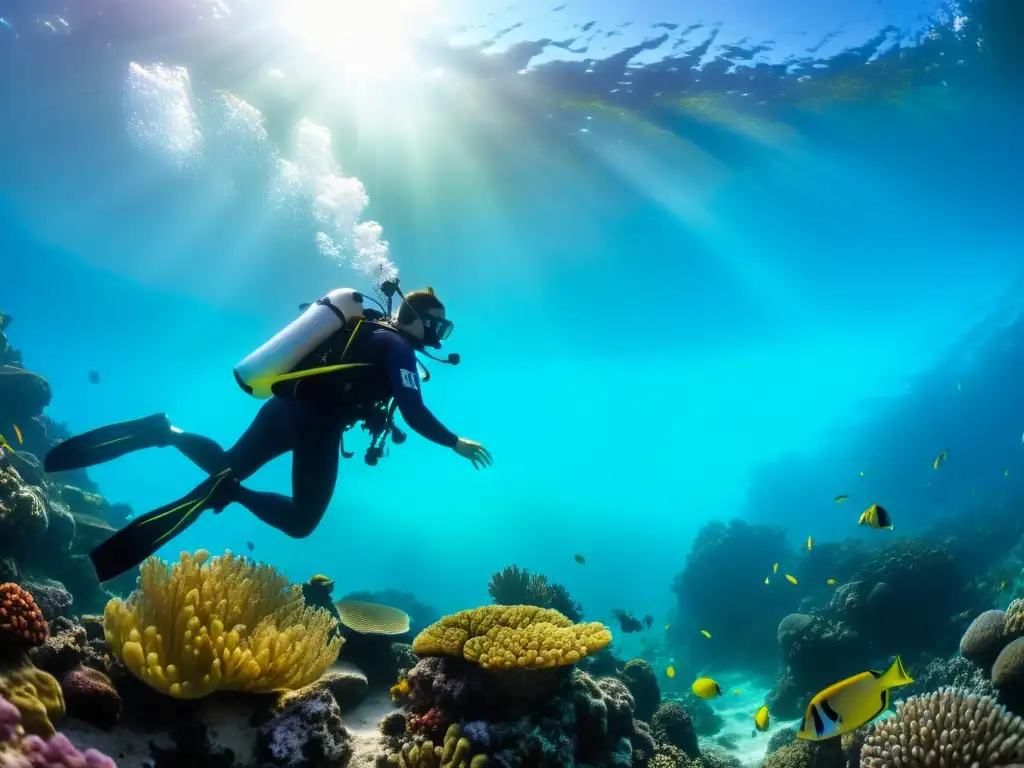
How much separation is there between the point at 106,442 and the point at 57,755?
4194 millimetres

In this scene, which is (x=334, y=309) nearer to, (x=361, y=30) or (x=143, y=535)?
(x=143, y=535)

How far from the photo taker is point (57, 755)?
2064 mm

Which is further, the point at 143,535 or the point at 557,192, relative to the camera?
the point at 557,192

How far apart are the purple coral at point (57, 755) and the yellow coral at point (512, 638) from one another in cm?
242

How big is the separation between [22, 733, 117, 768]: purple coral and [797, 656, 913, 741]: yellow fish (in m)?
3.24

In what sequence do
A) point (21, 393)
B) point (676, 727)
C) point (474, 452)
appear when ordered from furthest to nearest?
point (21, 393)
point (676, 727)
point (474, 452)

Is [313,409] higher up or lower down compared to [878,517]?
lower down

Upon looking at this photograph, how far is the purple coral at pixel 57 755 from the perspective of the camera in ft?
6.59

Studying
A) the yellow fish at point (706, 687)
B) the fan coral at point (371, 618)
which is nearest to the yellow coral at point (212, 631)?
the fan coral at point (371, 618)

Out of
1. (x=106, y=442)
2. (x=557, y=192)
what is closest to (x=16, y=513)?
(x=106, y=442)

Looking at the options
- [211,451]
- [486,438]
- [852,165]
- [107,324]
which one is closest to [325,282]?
[107,324]

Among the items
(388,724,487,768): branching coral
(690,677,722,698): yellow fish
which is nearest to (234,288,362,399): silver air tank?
(388,724,487,768): branching coral

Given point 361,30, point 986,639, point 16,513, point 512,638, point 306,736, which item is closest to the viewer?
point 306,736

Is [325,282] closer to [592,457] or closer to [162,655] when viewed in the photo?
[162,655]
